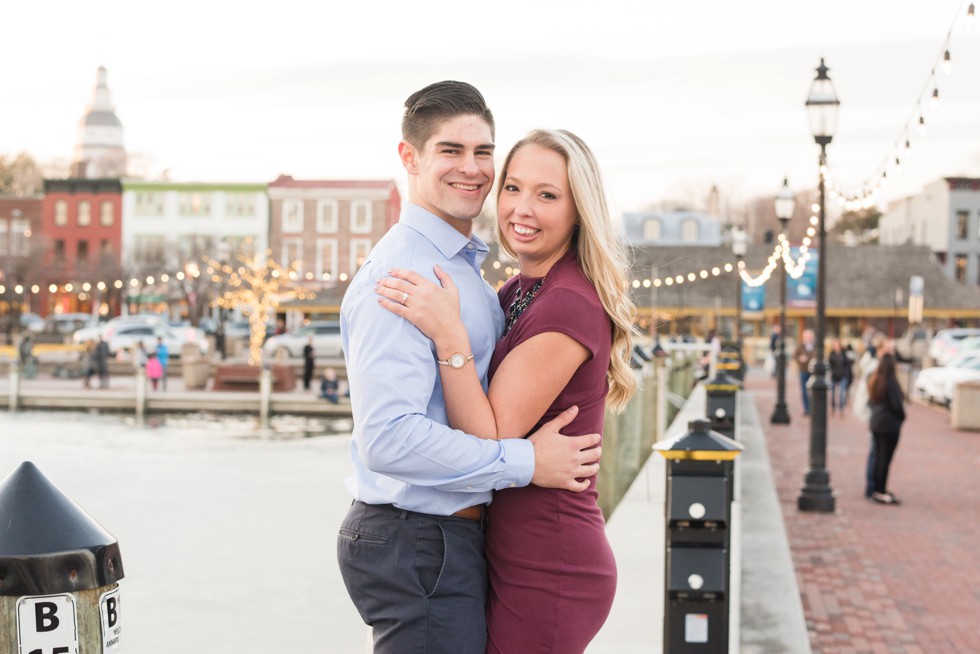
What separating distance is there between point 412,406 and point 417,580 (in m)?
0.43

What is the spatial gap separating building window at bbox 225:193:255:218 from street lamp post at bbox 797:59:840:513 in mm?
57147

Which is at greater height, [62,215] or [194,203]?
[194,203]

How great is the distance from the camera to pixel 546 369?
2.85 metres

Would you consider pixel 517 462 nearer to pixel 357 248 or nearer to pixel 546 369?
pixel 546 369

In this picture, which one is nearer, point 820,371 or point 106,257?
point 820,371

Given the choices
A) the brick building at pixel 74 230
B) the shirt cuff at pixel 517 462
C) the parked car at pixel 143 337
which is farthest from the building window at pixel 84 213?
the shirt cuff at pixel 517 462

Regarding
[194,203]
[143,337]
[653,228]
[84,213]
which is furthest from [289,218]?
[143,337]

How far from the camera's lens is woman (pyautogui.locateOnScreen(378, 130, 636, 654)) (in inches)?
112

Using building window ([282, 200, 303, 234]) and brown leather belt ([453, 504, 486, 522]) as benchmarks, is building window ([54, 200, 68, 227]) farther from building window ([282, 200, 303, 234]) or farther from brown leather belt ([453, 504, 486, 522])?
brown leather belt ([453, 504, 486, 522])

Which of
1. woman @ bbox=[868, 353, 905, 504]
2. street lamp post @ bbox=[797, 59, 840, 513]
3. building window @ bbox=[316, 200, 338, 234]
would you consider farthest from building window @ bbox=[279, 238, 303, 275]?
woman @ bbox=[868, 353, 905, 504]

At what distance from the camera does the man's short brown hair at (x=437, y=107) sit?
3.03m

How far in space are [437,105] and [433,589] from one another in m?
1.22

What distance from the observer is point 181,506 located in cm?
1289

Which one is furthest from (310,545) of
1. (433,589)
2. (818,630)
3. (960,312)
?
(960,312)
